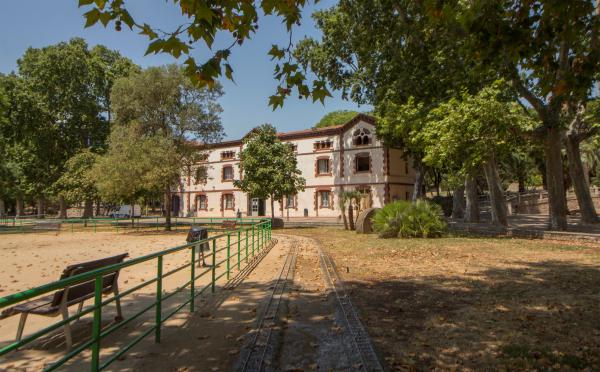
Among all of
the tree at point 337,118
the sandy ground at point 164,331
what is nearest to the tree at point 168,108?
the sandy ground at point 164,331

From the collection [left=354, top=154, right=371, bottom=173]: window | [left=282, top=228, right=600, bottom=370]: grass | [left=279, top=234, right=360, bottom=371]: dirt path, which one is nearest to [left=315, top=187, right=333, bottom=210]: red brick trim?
[left=354, top=154, right=371, bottom=173]: window

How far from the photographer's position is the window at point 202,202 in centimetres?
4553

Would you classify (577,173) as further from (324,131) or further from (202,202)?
(202,202)

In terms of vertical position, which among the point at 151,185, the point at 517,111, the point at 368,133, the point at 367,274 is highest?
the point at 368,133

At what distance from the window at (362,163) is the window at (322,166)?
3.11 m

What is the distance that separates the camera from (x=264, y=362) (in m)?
3.89

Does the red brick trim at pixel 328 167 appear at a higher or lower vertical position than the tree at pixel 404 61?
lower

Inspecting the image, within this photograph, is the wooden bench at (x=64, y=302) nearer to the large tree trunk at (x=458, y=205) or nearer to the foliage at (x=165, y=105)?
the foliage at (x=165, y=105)

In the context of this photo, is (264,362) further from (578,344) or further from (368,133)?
(368,133)

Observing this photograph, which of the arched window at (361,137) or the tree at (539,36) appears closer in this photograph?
the tree at (539,36)

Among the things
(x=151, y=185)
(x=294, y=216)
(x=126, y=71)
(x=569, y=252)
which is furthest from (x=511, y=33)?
(x=126, y=71)

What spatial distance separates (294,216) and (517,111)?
27.4 meters

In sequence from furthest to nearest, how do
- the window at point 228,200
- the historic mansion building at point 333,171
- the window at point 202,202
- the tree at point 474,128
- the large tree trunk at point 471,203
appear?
the window at point 202,202 → the window at point 228,200 → the historic mansion building at point 333,171 → the large tree trunk at point 471,203 → the tree at point 474,128

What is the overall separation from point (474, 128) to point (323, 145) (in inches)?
981
